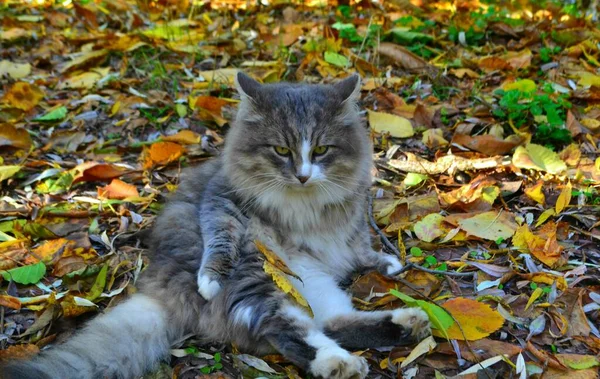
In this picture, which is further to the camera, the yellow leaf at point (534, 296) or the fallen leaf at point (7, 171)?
the fallen leaf at point (7, 171)

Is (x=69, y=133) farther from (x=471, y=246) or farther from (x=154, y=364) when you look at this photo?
(x=471, y=246)

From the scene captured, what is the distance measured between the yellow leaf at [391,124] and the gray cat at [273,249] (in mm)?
1214

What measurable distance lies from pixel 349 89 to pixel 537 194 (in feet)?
4.64

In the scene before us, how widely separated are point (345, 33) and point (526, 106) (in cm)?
217

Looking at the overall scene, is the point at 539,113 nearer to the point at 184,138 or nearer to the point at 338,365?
the point at 184,138

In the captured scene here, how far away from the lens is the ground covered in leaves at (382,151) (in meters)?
2.77

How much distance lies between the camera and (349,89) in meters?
3.24

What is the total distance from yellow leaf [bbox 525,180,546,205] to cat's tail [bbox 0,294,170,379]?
2.36m

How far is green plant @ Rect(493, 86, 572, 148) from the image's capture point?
420 centimetres

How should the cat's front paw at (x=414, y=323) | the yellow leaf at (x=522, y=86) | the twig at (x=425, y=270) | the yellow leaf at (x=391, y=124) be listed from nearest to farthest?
the cat's front paw at (x=414, y=323)
the twig at (x=425, y=270)
the yellow leaf at (x=391, y=124)
the yellow leaf at (x=522, y=86)

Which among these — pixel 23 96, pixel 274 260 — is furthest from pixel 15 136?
pixel 274 260

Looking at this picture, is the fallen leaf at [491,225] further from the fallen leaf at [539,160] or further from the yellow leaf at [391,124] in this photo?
the yellow leaf at [391,124]

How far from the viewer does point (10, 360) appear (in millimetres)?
2275

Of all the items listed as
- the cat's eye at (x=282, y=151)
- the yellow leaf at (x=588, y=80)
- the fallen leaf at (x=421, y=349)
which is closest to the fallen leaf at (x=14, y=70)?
the cat's eye at (x=282, y=151)
